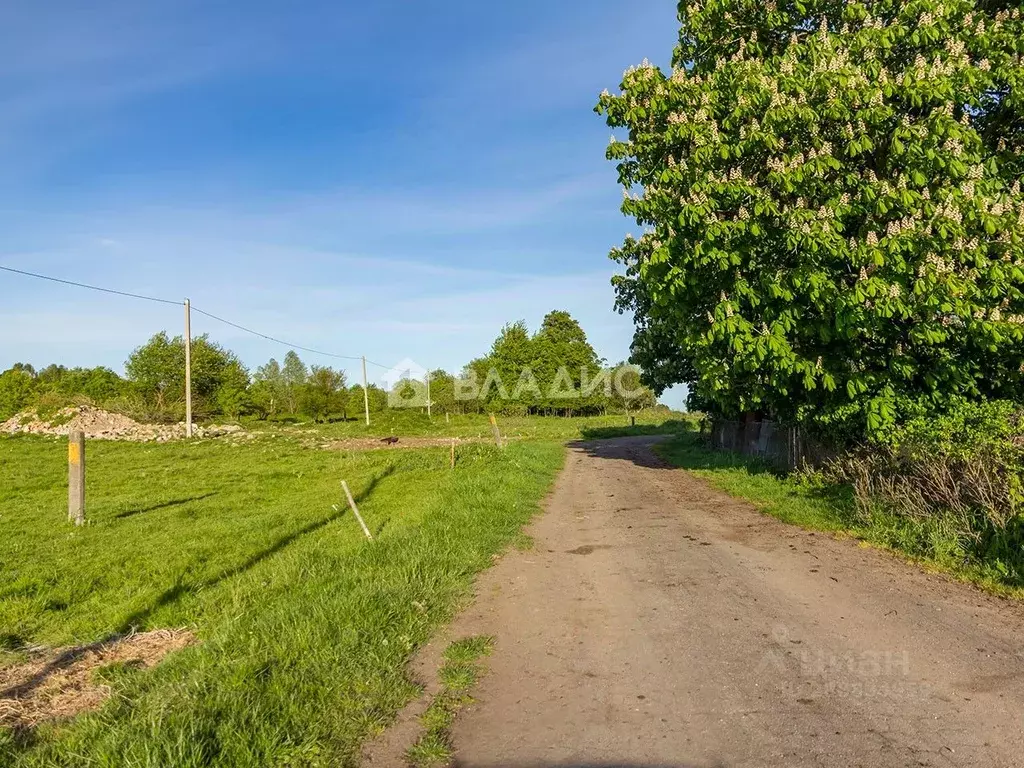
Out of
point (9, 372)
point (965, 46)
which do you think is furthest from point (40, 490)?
point (9, 372)

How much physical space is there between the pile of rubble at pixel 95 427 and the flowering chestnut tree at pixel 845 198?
1368 inches

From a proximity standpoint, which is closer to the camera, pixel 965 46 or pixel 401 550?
pixel 401 550

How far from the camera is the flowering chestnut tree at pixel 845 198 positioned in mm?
9430

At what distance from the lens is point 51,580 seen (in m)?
9.34

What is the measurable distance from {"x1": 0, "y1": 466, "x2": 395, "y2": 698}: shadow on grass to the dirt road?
139 inches

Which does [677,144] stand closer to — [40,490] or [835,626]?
[835,626]

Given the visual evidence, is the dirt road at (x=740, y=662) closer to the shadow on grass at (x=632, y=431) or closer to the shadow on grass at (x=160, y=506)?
the shadow on grass at (x=160, y=506)

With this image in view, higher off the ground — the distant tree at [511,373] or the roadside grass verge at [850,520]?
the distant tree at [511,373]

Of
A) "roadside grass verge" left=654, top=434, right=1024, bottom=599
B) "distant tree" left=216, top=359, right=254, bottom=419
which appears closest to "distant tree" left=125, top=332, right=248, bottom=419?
"distant tree" left=216, top=359, right=254, bottom=419

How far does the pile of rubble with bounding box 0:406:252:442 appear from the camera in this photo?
1591 inches

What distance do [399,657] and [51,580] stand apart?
6.91m

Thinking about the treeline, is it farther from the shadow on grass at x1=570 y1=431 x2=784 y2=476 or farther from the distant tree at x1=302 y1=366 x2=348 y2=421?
the shadow on grass at x1=570 y1=431 x2=784 y2=476

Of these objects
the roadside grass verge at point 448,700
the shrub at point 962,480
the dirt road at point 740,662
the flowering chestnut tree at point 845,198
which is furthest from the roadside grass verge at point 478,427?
the roadside grass verge at point 448,700

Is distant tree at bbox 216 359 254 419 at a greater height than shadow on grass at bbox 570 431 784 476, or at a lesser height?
greater
